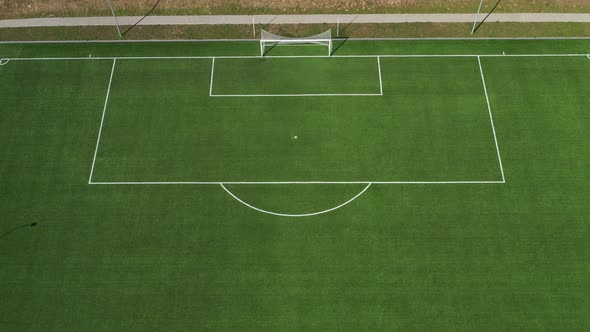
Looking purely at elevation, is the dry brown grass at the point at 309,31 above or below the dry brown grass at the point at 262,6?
below

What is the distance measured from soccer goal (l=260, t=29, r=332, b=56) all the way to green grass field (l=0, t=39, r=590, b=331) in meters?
0.39

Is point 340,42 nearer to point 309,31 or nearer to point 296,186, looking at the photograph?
point 309,31

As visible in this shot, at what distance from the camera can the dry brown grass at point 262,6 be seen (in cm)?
2908

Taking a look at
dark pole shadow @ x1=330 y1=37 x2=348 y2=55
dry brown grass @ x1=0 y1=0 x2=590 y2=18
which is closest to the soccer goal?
dark pole shadow @ x1=330 y1=37 x2=348 y2=55

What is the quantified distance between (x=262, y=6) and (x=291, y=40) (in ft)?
10.2

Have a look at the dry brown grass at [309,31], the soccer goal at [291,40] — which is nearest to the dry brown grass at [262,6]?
the dry brown grass at [309,31]

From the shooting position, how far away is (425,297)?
22.2 meters

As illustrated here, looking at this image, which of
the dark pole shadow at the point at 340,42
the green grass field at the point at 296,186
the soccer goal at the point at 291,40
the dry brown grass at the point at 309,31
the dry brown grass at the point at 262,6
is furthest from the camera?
the dry brown grass at the point at 262,6

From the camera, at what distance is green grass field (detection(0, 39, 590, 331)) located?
22.2 metres

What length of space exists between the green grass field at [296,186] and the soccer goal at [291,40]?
395 millimetres

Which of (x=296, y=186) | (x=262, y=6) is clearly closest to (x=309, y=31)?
(x=262, y=6)

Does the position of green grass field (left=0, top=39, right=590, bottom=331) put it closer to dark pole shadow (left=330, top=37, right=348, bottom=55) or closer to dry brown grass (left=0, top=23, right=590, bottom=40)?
dark pole shadow (left=330, top=37, right=348, bottom=55)

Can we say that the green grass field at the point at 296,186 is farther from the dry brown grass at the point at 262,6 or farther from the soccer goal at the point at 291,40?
the dry brown grass at the point at 262,6

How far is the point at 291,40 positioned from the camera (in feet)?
90.8
